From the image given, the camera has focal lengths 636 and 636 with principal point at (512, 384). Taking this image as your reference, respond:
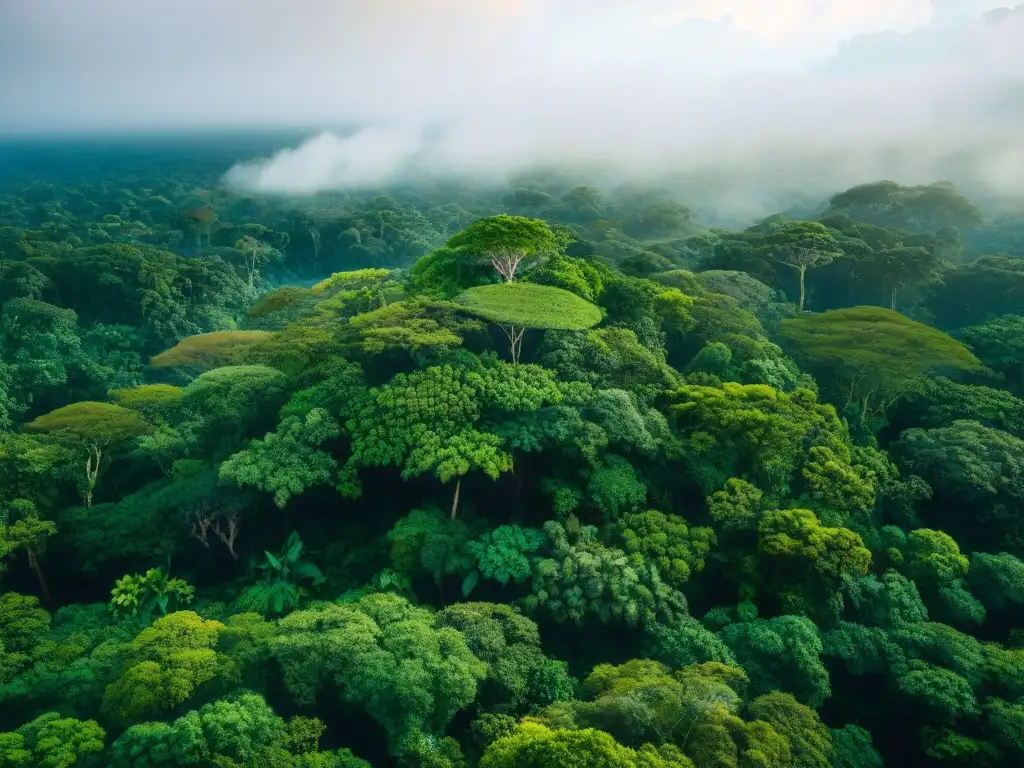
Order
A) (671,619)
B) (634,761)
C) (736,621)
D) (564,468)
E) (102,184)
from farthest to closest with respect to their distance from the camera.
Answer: (102,184) < (564,468) < (736,621) < (671,619) < (634,761)

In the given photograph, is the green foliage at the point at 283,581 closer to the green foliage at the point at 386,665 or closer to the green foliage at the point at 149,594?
the green foliage at the point at 149,594

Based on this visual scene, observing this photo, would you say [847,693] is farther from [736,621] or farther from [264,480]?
[264,480]

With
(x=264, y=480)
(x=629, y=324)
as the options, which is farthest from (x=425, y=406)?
(x=629, y=324)

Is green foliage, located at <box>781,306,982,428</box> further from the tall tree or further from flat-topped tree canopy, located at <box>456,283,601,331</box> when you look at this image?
flat-topped tree canopy, located at <box>456,283,601,331</box>

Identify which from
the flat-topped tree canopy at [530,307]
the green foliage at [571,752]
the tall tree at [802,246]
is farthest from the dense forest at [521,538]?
the tall tree at [802,246]

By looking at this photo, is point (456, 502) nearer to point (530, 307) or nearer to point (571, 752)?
point (530, 307)

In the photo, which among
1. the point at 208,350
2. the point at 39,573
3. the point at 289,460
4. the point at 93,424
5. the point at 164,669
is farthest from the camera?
the point at 208,350

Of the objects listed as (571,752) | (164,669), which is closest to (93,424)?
(164,669)
